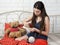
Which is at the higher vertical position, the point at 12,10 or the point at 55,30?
the point at 12,10

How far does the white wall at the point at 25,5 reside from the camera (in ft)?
11.5

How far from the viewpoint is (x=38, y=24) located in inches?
106

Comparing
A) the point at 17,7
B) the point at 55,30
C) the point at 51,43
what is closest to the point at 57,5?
the point at 55,30

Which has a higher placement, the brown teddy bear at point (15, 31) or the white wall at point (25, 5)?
the white wall at point (25, 5)

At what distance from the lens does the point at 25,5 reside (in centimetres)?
356

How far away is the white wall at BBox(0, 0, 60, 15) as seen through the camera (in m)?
3.51

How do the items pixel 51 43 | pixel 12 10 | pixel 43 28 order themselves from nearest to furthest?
pixel 43 28, pixel 51 43, pixel 12 10

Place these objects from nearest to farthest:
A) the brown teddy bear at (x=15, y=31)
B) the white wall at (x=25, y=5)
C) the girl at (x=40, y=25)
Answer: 1. the girl at (x=40, y=25)
2. the brown teddy bear at (x=15, y=31)
3. the white wall at (x=25, y=5)

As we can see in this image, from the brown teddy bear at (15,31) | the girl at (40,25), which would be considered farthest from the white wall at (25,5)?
the girl at (40,25)

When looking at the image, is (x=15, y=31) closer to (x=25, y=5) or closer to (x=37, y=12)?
(x=37, y=12)

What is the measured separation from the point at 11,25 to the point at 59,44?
868 mm

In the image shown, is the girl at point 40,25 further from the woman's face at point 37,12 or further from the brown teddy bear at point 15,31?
the brown teddy bear at point 15,31

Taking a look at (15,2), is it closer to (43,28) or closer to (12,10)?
(12,10)

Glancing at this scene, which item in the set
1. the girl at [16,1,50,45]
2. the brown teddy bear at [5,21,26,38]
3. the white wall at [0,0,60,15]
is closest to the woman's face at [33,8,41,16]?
the girl at [16,1,50,45]
